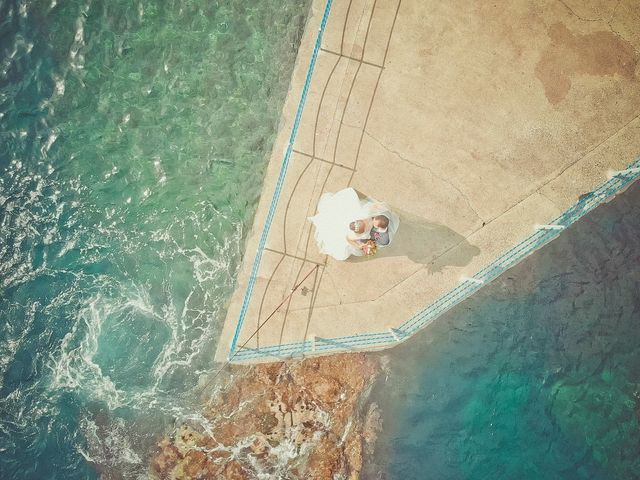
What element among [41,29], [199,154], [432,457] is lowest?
[432,457]

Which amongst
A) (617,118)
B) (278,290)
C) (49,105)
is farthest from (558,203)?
(49,105)

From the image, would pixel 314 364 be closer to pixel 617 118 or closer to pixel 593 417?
pixel 593 417

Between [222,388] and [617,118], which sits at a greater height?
[617,118]

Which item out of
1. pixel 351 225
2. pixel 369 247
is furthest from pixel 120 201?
pixel 369 247

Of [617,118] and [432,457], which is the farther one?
[432,457]

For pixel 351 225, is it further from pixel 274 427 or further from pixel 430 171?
pixel 274 427

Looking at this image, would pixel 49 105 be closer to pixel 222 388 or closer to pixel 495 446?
pixel 222 388
